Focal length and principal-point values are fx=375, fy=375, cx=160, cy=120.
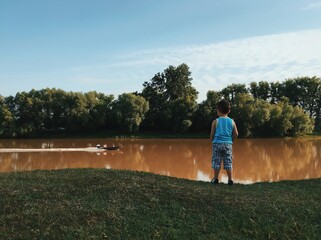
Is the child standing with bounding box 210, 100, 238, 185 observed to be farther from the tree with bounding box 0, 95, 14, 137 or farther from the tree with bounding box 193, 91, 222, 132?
the tree with bounding box 193, 91, 222, 132

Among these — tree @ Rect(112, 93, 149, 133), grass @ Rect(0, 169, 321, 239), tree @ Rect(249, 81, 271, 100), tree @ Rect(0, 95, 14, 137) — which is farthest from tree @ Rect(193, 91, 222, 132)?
grass @ Rect(0, 169, 321, 239)

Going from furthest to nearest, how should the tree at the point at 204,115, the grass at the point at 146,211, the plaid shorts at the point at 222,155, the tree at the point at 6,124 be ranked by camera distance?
the tree at the point at 204,115 → the tree at the point at 6,124 → the plaid shorts at the point at 222,155 → the grass at the point at 146,211

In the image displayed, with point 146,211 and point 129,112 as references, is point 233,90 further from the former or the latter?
point 146,211

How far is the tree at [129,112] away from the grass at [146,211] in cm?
4819

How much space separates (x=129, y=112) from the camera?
2178 inches

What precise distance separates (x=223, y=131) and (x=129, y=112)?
47.9m

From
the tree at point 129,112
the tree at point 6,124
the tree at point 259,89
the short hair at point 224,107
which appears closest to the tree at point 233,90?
the tree at point 259,89

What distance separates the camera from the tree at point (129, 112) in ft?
180

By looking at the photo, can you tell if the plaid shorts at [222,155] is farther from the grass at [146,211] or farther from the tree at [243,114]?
the tree at [243,114]

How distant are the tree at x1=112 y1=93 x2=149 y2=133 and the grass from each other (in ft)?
158

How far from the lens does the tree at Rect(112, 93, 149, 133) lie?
5478 centimetres

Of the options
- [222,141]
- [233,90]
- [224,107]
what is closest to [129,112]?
[233,90]

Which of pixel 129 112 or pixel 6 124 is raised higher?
pixel 129 112

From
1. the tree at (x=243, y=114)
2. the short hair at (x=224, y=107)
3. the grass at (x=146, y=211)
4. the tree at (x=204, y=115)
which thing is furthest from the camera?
the tree at (x=204, y=115)
